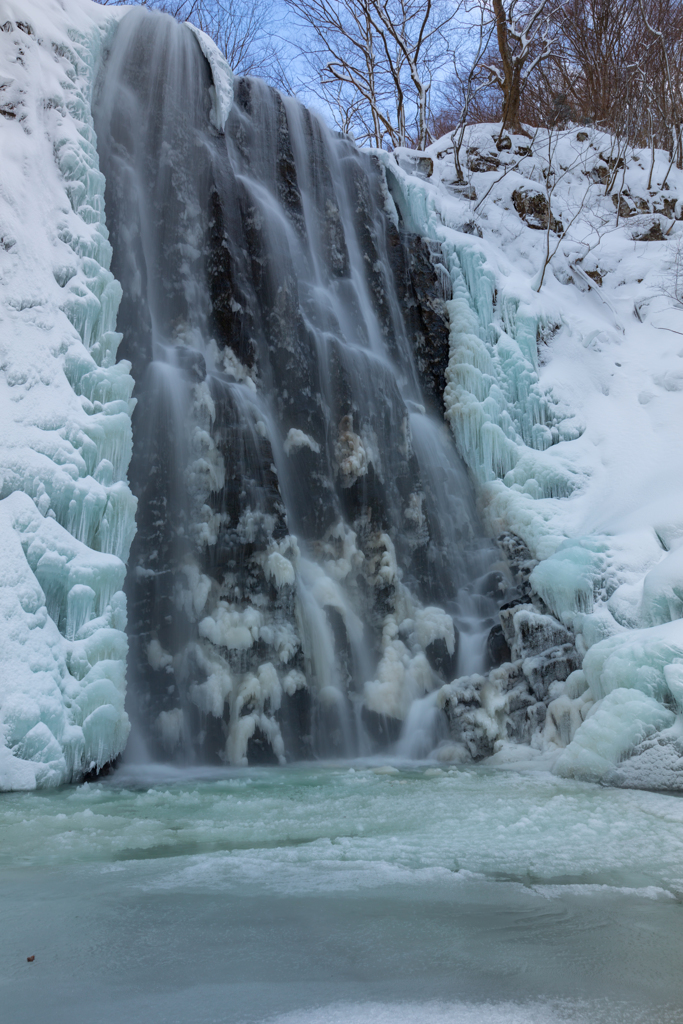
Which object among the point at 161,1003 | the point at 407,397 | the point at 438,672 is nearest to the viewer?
the point at 161,1003

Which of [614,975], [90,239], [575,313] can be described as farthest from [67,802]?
[575,313]

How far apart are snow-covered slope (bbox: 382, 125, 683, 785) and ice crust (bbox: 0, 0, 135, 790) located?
107 inches

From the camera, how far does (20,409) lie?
4.43 meters

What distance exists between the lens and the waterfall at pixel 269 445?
5.03m

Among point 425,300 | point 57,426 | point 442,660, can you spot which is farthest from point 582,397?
point 57,426

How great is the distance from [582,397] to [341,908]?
6573mm

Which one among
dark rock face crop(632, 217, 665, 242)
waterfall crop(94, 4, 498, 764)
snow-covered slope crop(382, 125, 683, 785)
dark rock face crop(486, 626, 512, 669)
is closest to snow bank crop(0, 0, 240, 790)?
waterfall crop(94, 4, 498, 764)

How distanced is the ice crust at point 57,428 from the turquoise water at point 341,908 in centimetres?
47

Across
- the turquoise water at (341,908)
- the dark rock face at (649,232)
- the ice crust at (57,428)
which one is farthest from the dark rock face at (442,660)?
the dark rock face at (649,232)

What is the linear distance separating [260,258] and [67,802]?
4.72m

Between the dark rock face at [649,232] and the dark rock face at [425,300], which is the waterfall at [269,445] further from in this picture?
the dark rock face at [649,232]

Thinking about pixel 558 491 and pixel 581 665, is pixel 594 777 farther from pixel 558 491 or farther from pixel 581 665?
pixel 558 491

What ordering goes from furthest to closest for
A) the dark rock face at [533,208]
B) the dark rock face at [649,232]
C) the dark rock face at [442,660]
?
the dark rock face at [649,232]
the dark rock face at [533,208]
the dark rock face at [442,660]

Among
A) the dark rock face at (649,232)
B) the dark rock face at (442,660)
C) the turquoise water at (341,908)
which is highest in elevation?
the dark rock face at (649,232)
